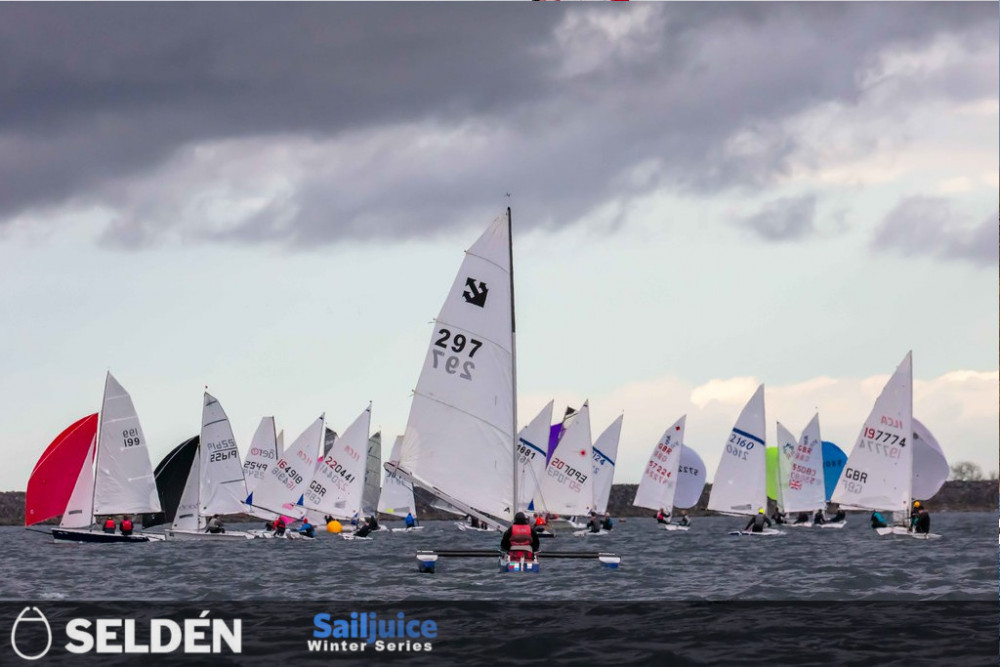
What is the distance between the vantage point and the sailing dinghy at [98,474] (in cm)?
5303

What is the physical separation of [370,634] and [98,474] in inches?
1514

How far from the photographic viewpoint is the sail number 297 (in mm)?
30562

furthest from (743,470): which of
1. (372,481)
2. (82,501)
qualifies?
(82,501)

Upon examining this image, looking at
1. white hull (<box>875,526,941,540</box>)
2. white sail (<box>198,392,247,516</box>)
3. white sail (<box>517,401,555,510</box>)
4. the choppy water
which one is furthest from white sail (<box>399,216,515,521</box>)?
white sail (<box>198,392,247,516</box>)

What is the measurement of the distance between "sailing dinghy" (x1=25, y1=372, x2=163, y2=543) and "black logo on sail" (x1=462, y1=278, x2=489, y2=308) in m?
29.0

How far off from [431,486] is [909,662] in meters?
14.9

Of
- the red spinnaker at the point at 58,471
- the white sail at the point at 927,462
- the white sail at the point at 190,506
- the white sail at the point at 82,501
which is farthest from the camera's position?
the white sail at the point at 927,462

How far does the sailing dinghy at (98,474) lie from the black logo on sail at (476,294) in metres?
29.0

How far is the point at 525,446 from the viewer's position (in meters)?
62.6

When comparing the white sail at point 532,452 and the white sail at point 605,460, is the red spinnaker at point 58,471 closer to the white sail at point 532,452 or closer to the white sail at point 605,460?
the white sail at point 532,452

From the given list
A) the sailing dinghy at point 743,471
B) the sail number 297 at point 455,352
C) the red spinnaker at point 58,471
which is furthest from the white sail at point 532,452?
the sail number 297 at point 455,352

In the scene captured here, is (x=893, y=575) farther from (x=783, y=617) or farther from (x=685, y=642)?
(x=685, y=642)

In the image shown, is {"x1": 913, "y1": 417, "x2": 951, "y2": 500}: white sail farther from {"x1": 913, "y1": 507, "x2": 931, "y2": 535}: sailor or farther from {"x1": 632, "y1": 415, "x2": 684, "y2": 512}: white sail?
{"x1": 913, "y1": 507, "x2": 931, "y2": 535}: sailor

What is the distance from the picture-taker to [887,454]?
57.1m
